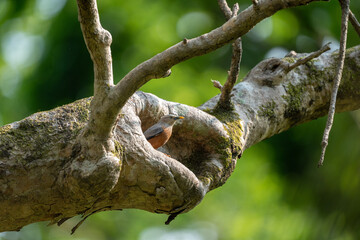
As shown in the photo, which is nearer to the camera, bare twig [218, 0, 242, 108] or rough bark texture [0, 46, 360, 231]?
rough bark texture [0, 46, 360, 231]

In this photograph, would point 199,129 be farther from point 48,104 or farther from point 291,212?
point 48,104

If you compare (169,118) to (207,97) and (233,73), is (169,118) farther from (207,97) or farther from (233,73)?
(207,97)

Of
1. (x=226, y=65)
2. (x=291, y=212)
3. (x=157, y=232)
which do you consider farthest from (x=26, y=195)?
(x=157, y=232)

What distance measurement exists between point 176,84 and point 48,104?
180cm

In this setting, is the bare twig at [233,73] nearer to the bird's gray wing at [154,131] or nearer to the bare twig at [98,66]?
the bird's gray wing at [154,131]

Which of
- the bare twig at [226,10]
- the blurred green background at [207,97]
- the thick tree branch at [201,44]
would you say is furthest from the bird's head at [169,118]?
the blurred green background at [207,97]

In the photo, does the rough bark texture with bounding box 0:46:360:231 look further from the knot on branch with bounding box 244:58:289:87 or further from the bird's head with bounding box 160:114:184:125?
the knot on branch with bounding box 244:58:289:87

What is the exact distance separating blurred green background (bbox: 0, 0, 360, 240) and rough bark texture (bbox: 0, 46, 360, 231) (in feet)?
6.27

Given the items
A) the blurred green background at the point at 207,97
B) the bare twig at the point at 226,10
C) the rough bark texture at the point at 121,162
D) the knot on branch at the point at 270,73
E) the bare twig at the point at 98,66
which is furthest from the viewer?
the blurred green background at the point at 207,97

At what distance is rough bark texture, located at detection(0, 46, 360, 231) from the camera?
2875mm

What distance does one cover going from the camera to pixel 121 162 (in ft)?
9.97

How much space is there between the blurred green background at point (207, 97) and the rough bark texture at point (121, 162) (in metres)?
1.91

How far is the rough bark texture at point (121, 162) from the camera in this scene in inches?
113

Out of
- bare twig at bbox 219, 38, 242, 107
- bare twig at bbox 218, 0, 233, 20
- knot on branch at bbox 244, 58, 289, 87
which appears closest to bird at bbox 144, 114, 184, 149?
bare twig at bbox 219, 38, 242, 107
